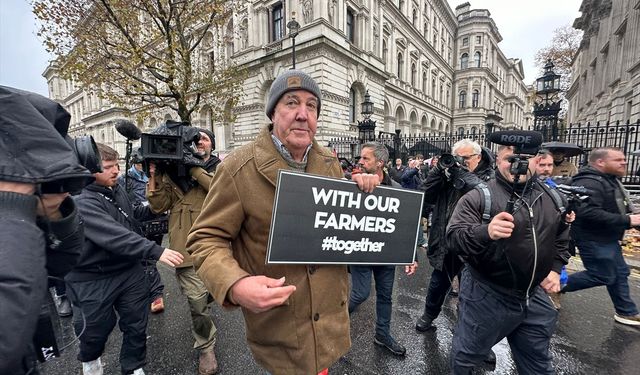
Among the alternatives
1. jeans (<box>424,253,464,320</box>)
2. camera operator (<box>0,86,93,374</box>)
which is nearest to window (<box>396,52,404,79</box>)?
jeans (<box>424,253,464,320</box>)

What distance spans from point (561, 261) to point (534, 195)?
0.64 meters

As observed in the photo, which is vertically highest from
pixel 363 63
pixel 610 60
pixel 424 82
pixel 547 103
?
pixel 424 82

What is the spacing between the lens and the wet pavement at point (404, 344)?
291 cm

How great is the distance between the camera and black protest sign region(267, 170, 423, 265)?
56.4 inches

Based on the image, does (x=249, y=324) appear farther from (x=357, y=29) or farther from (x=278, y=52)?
(x=357, y=29)

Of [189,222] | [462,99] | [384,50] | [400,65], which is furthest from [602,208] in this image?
[462,99]

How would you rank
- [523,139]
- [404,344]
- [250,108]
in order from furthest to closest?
[250,108] → [404,344] → [523,139]

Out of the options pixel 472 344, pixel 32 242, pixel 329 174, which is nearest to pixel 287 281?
pixel 329 174

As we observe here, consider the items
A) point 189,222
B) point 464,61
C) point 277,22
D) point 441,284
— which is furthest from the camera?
point 464,61

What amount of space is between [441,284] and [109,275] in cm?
336

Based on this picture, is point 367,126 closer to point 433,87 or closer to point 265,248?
point 265,248

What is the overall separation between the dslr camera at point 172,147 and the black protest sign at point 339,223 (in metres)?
1.83

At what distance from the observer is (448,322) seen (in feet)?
12.3

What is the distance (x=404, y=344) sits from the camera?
3.33 metres
